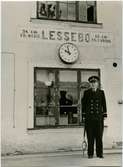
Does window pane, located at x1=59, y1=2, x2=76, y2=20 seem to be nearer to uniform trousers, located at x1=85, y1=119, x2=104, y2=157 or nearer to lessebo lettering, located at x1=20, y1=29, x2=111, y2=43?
lessebo lettering, located at x1=20, y1=29, x2=111, y2=43

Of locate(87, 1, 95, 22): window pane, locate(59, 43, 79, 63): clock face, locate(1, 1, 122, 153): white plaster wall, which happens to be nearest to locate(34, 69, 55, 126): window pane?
locate(1, 1, 122, 153): white plaster wall

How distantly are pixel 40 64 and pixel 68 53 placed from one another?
0.90 metres

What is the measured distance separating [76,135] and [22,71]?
8.01 ft

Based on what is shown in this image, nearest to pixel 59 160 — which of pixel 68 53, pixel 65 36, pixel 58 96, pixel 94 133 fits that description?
pixel 94 133

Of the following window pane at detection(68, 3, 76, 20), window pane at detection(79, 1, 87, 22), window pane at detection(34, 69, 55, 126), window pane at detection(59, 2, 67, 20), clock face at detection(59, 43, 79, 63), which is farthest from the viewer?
window pane at detection(79, 1, 87, 22)

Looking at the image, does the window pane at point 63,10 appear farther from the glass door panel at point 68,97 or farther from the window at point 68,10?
the glass door panel at point 68,97

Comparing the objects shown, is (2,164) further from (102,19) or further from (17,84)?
(102,19)

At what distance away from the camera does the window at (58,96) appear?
44.6 ft

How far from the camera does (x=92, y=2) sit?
14.4 meters

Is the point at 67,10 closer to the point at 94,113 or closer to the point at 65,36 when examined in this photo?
the point at 65,36

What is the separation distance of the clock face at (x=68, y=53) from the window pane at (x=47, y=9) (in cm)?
93

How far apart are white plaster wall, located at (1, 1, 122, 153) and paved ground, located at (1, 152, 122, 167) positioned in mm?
668

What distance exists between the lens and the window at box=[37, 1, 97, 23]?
13789 mm

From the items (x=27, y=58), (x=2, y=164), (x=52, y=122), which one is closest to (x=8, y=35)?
(x=27, y=58)
